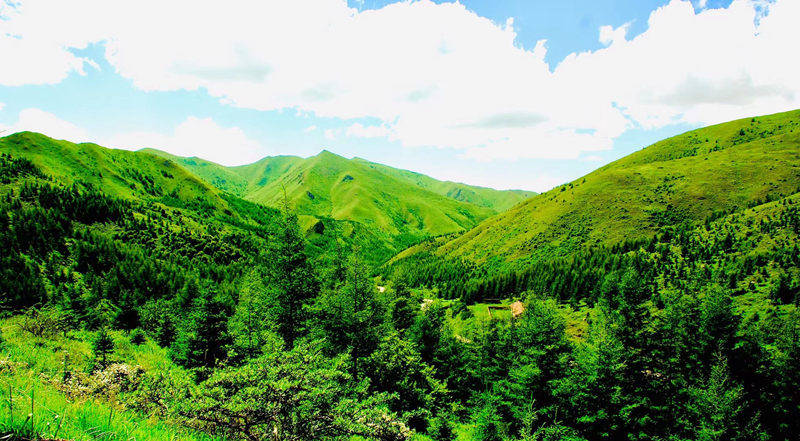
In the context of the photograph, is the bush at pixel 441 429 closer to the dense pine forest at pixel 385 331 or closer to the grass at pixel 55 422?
the dense pine forest at pixel 385 331

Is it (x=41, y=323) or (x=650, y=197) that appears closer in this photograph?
(x=41, y=323)

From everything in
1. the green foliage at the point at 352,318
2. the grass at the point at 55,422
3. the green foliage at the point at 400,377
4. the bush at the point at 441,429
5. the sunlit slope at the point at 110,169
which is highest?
the sunlit slope at the point at 110,169

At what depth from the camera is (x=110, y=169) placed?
147625 millimetres

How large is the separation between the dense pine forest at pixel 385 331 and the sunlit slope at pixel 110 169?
17.2 ft

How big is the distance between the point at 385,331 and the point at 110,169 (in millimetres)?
187242

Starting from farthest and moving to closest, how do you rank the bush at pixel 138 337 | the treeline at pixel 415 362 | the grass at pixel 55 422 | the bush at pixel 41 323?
the bush at pixel 138 337, the bush at pixel 41 323, the treeline at pixel 415 362, the grass at pixel 55 422

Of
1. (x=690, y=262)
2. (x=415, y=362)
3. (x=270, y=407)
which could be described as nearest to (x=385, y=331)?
(x=415, y=362)

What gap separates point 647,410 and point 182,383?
120ft

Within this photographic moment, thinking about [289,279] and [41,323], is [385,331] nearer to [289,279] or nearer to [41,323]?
[289,279]

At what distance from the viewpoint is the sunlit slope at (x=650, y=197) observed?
114m

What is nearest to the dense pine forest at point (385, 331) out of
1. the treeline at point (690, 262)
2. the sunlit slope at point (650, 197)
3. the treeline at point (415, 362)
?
the treeline at point (415, 362)

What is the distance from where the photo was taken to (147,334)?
4075 centimetres

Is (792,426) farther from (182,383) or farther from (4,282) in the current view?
(4,282)

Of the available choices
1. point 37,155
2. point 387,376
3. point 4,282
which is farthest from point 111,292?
point 37,155
